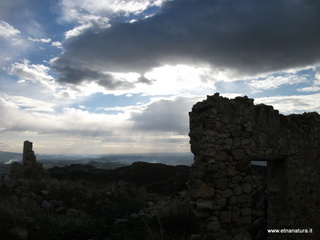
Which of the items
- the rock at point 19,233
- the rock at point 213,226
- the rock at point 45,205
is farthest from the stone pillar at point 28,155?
the rock at point 213,226

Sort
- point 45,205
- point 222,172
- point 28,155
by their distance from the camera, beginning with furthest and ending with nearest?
point 28,155 → point 45,205 → point 222,172

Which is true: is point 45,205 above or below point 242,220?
below

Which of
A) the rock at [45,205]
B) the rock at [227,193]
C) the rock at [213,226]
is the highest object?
the rock at [227,193]

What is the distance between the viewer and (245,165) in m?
6.36

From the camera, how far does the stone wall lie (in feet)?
20.1

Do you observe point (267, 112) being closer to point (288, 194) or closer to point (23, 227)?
point (288, 194)

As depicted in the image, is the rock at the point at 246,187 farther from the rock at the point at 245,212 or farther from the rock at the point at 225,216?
the rock at the point at 225,216

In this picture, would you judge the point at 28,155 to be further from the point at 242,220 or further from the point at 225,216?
the point at 242,220

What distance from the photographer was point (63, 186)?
474 inches

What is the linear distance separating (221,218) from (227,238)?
41 centimetres

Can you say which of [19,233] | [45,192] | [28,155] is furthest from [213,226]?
[28,155]

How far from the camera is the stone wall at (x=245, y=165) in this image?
20.1ft

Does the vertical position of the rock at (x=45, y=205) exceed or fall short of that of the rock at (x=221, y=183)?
it falls short

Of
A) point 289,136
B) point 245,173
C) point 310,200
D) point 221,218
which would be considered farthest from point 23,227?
point 310,200
